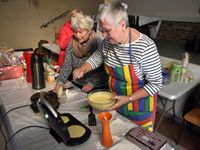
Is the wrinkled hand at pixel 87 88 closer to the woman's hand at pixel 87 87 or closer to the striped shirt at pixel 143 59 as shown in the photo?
the woman's hand at pixel 87 87

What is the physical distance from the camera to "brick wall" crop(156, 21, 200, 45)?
2.96 metres

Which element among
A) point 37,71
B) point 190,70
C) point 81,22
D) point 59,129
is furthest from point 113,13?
point 190,70

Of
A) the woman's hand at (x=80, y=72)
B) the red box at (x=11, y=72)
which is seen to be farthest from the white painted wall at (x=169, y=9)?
the red box at (x=11, y=72)

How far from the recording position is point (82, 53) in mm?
1581

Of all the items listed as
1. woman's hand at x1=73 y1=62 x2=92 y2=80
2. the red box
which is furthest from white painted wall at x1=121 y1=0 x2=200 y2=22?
the red box

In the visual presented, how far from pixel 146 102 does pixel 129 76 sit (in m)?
0.23

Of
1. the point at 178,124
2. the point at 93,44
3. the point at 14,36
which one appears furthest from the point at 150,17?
the point at 14,36

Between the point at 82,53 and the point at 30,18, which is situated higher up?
the point at 30,18

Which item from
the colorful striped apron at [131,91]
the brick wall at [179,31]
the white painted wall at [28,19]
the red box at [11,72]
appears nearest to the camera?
the colorful striped apron at [131,91]

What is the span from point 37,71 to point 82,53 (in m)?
0.39

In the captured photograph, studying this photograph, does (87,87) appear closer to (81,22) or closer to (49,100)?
(49,100)

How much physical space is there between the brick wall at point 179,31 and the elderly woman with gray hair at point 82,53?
76.7 inches

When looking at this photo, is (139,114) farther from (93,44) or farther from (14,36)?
(14,36)

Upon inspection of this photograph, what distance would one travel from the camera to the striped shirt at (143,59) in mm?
1043
